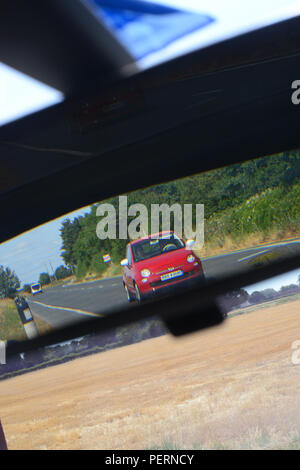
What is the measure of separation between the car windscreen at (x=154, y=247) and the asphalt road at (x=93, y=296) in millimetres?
78

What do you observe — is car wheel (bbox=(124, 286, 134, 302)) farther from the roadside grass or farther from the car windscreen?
the roadside grass

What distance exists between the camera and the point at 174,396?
37.1m

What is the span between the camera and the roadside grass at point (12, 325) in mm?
1246

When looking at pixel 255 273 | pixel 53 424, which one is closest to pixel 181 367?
pixel 53 424

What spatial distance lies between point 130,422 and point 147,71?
1406 inches

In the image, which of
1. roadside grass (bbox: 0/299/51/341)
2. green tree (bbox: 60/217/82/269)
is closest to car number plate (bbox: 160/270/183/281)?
green tree (bbox: 60/217/82/269)

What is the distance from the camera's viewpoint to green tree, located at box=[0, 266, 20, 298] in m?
1.21

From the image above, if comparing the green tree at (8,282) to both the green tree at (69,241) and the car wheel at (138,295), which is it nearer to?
the green tree at (69,241)

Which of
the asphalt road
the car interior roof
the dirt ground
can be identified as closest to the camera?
the car interior roof

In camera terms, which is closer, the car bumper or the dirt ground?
the car bumper

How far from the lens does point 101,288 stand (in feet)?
4.22

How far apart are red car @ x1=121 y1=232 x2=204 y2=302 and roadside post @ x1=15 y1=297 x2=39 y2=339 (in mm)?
258

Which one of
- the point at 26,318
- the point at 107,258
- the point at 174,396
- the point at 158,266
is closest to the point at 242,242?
the point at 158,266

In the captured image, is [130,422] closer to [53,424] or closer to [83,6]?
[53,424]
